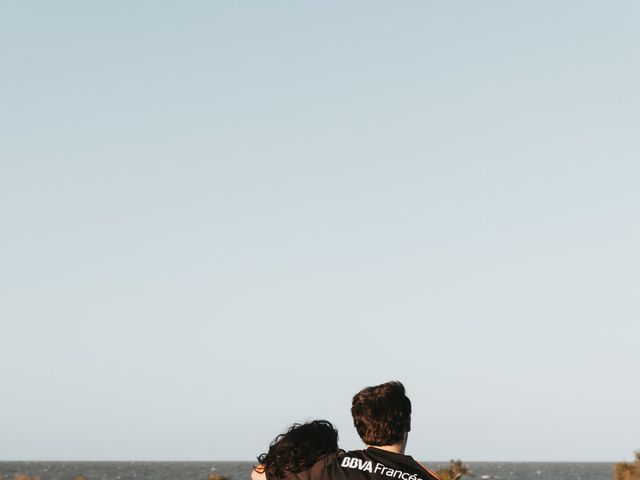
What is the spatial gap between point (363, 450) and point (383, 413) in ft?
0.91

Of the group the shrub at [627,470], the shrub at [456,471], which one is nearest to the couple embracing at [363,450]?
the shrub at [456,471]

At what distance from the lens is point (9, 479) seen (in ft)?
331

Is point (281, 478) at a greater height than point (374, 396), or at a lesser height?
lesser

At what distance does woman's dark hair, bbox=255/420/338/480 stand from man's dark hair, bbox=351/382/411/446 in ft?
0.76

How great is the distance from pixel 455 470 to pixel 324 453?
22.8 metres

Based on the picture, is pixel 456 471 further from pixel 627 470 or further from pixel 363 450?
pixel 363 450

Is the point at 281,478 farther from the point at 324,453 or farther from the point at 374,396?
the point at 374,396

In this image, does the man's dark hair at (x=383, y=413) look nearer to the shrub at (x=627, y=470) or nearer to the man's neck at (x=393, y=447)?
the man's neck at (x=393, y=447)

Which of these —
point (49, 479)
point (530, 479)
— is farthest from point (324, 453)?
point (530, 479)

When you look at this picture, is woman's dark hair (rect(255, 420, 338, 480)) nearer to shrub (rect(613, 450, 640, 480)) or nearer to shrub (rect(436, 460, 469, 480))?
shrub (rect(436, 460, 469, 480))

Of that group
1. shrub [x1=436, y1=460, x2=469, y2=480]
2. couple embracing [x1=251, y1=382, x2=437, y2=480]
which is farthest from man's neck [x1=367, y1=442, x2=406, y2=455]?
shrub [x1=436, y1=460, x2=469, y2=480]

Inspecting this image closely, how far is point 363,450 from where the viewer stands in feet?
19.1

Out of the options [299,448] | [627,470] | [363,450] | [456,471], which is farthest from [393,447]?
[627,470]

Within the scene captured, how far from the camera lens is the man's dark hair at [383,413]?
5.69 m
